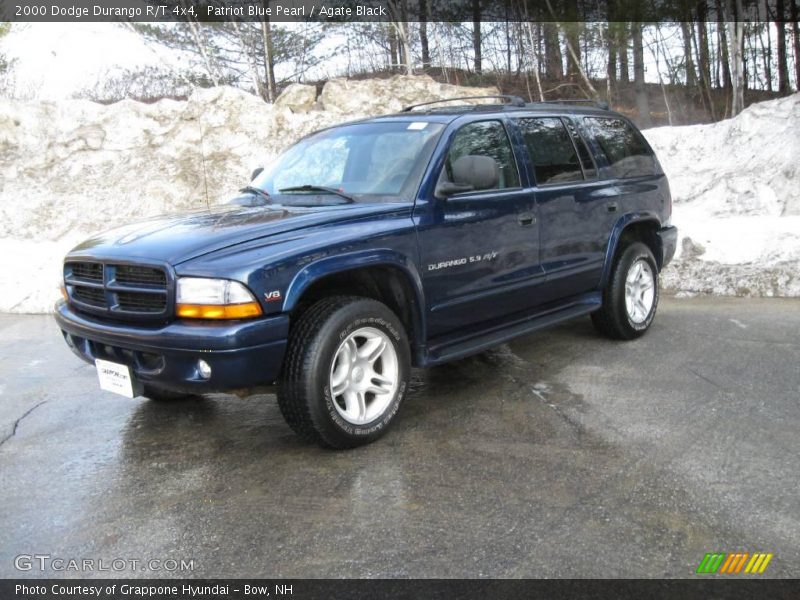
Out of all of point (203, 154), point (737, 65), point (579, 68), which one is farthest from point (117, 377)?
point (579, 68)

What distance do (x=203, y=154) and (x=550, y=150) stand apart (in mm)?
9408

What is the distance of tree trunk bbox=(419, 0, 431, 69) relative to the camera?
62.5 feet

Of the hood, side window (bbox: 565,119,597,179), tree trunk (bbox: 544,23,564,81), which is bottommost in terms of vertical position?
the hood

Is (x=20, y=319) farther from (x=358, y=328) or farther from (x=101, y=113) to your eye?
(x=101, y=113)

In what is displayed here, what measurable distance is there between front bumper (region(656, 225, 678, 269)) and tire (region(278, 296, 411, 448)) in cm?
317

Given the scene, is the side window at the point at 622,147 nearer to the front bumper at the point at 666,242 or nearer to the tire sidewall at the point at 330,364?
the front bumper at the point at 666,242

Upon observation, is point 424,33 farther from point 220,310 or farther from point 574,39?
point 220,310

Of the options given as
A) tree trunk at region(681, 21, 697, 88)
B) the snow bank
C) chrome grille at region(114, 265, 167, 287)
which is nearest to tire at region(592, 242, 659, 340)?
chrome grille at region(114, 265, 167, 287)

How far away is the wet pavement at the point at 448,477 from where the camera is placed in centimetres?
279

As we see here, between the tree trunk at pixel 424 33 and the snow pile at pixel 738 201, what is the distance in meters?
8.60

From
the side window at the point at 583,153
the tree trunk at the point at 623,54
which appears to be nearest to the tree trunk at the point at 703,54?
the tree trunk at the point at 623,54

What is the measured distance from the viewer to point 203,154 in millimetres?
13023

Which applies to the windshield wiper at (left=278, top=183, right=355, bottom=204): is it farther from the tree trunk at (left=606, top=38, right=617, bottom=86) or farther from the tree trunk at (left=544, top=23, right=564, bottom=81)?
the tree trunk at (left=544, top=23, right=564, bottom=81)

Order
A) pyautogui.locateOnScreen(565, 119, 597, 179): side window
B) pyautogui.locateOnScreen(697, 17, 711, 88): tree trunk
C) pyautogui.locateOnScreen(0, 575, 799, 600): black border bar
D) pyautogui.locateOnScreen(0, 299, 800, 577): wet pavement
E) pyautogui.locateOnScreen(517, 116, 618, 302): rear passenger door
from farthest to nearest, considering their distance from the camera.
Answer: pyautogui.locateOnScreen(697, 17, 711, 88): tree trunk
pyautogui.locateOnScreen(565, 119, 597, 179): side window
pyautogui.locateOnScreen(517, 116, 618, 302): rear passenger door
pyautogui.locateOnScreen(0, 299, 800, 577): wet pavement
pyautogui.locateOnScreen(0, 575, 799, 600): black border bar
